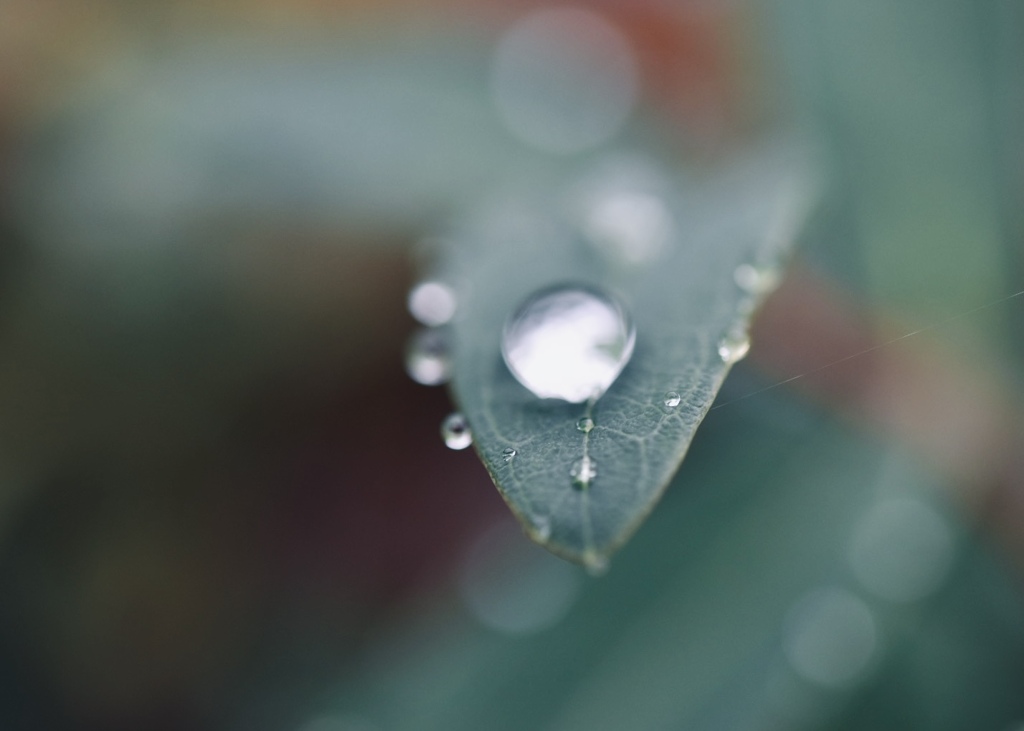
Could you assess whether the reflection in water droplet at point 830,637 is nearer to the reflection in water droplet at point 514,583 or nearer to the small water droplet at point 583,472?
the reflection in water droplet at point 514,583

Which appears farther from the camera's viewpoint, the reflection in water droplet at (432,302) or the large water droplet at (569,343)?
the reflection in water droplet at (432,302)

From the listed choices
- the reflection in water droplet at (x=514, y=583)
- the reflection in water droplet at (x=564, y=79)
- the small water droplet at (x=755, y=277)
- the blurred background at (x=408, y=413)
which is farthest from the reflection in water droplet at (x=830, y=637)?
the reflection in water droplet at (x=564, y=79)

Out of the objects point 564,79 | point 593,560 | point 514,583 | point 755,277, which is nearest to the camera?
point 593,560

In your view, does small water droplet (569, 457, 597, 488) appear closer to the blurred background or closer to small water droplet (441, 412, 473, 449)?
small water droplet (441, 412, 473, 449)

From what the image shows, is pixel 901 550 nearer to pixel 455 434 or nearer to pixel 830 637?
pixel 830 637

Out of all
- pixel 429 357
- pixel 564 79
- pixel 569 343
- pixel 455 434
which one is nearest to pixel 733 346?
pixel 569 343

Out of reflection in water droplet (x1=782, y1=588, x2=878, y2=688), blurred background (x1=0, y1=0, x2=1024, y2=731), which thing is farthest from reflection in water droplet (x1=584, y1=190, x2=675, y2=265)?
reflection in water droplet (x1=782, y1=588, x2=878, y2=688)

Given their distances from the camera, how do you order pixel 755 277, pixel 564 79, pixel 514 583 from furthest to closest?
1. pixel 564 79
2. pixel 514 583
3. pixel 755 277

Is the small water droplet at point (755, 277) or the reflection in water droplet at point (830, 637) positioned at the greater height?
the small water droplet at point (755, 277)
